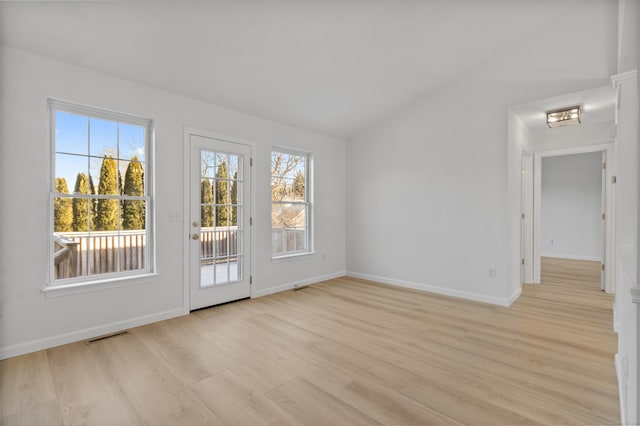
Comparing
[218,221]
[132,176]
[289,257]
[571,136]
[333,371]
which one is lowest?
[333,371]

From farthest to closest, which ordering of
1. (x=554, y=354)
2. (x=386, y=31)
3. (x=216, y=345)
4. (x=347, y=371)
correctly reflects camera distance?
(x=386, y=31), (x=216, y=345), (x=554, y=354), (x=347, y=371)

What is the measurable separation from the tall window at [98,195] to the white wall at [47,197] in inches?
5.5

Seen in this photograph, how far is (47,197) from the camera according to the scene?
2807 mm

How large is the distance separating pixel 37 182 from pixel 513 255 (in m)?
5.52

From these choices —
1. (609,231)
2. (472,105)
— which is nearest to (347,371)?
(472,105)

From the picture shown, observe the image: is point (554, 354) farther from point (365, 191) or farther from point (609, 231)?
point (365, 191)

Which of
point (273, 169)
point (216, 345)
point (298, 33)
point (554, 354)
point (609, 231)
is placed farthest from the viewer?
point (273, 169)

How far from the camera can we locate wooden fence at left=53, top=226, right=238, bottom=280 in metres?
2.97

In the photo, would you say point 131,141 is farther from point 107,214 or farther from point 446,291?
point 446,291

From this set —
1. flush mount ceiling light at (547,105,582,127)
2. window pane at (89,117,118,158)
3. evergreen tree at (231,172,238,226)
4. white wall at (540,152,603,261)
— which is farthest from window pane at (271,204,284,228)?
white wall at (540,152,603,261)

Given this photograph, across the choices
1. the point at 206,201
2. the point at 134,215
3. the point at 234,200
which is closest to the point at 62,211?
the point at 134,215

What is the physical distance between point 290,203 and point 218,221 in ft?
4.49

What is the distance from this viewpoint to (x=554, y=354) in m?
2.64

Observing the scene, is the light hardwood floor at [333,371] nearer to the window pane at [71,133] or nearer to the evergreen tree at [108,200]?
the evergreen tree at [108,200]
